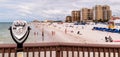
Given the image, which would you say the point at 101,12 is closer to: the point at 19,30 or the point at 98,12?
the point at 98,12

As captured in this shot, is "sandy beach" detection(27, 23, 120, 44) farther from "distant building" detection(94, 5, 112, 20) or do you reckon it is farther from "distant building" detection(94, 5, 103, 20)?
"distant building" detection(94, 5, 112, 20)

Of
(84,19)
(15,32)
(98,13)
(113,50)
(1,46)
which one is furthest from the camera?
(84,19)

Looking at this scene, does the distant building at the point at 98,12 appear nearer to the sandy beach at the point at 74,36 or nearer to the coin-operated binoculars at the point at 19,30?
the sandy beach at the point at 74,36

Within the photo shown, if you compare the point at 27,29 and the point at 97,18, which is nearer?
the point at 27,29

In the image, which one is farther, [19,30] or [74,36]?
[74,36]

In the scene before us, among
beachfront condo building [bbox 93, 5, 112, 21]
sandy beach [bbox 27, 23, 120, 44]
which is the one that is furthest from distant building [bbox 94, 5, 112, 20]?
sandy beach [bbox 27, 23, 120, 44]

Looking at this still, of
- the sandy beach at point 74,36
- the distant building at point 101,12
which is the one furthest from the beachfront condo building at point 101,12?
the sandy beach at point 74,36

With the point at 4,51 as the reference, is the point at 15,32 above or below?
above

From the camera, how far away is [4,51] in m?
4.51

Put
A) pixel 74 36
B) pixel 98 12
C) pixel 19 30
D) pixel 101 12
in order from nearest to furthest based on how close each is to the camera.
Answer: pixel 19 30 → pixel 74 36 → pixel 98 12 → pixel 101 12

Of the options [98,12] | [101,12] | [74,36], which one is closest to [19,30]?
[74,36]

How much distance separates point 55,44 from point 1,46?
1.04 m

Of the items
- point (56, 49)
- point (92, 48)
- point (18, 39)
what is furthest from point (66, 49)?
point (18, 39)

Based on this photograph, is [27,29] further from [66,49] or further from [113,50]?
[113,50]
